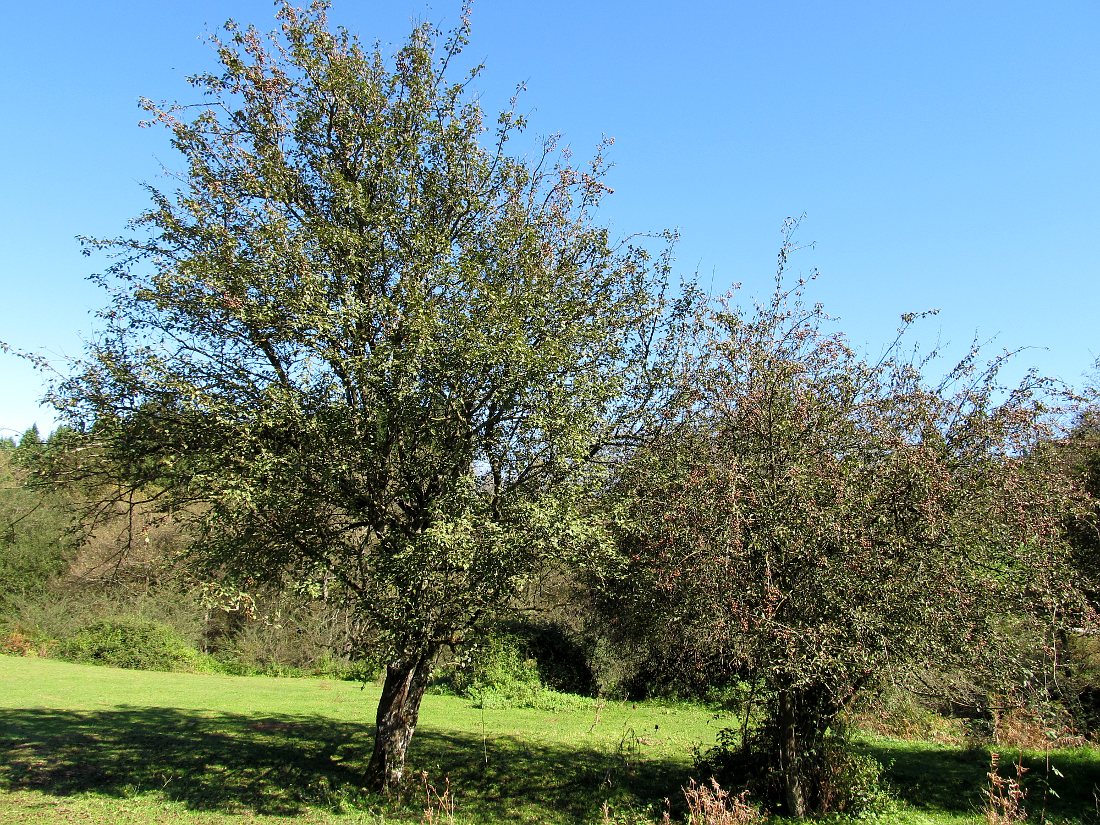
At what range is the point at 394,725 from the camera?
12.9 metres

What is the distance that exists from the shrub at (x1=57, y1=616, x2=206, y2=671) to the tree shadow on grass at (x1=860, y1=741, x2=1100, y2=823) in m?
29.9

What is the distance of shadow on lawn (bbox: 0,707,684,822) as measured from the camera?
40.9 feet

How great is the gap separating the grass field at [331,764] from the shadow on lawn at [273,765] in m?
0.04

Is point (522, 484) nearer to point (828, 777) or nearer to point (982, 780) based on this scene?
point (828, 777)

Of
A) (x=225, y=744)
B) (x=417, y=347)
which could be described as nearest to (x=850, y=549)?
(x=417, y=347)

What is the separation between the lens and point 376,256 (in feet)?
37.7

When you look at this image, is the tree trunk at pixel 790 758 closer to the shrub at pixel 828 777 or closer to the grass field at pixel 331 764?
the shrub at pixel 828 777

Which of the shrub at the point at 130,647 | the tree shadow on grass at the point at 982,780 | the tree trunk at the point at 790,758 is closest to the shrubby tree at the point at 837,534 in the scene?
the tree trunk at the point at 790,758

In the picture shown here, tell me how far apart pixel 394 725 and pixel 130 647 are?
25.4m

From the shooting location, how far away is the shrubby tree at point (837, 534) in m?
9.10

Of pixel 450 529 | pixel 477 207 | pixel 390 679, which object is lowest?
pixel 390 679

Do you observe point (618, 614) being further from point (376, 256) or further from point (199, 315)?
point (199, 315)

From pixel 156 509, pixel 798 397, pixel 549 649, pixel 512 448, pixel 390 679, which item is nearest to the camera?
pixel 798 397

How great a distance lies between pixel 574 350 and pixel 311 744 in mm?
12389
